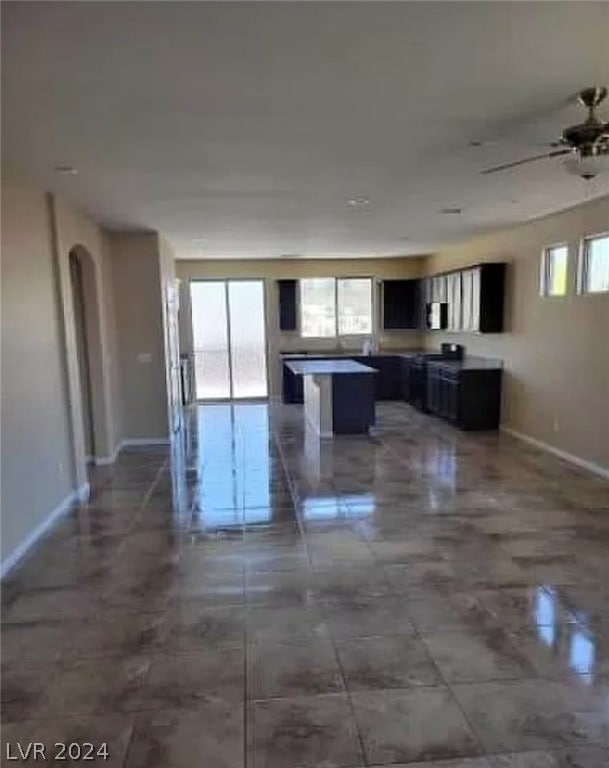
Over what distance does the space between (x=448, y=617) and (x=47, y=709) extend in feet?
6.56

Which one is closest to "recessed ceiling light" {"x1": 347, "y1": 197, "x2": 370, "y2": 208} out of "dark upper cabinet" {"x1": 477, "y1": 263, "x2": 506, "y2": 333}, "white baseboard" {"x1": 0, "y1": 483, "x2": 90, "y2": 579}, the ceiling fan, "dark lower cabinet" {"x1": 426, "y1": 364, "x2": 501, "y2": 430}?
the ceiling fan

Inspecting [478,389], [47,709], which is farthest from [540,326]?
[47,709]

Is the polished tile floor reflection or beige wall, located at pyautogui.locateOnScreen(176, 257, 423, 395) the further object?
beige wall, located at pyautogui.locateOnScreen(176, 257, 423, 395)

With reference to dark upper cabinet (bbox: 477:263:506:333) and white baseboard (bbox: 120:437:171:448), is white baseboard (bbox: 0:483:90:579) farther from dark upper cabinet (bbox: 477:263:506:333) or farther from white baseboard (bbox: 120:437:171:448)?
dark upper cabinet (bbox: 477:263:506:333)

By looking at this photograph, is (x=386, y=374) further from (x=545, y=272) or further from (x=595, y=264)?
(x=595, y=264)

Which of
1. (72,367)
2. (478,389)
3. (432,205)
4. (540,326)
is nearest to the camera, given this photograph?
(72,367)

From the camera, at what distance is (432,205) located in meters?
5.88

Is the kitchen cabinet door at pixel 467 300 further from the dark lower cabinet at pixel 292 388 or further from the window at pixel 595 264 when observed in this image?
the dark lower cabinet at pixel 292 388

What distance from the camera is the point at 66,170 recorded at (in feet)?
13.5

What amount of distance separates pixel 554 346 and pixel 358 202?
112 inches

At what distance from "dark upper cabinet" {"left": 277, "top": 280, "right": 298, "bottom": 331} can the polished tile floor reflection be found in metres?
6.04

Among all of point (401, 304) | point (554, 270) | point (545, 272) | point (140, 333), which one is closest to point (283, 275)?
point (401, 304)

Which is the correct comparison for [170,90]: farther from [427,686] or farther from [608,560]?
[608,560]

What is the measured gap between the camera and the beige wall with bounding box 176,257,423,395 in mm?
11219
